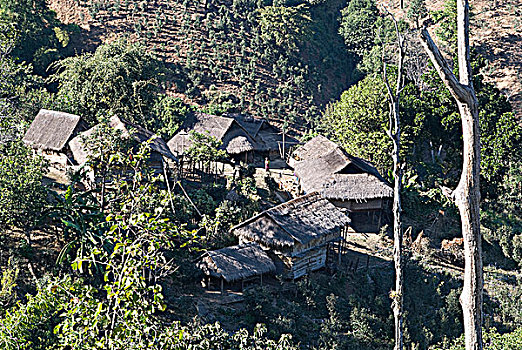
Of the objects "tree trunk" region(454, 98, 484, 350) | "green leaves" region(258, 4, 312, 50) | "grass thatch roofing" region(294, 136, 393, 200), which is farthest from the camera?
"green leaves" region(258, 4, 312, 50)

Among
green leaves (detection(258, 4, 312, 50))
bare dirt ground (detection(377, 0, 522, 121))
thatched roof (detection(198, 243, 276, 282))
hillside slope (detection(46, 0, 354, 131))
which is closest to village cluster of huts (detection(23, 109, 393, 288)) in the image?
thatched roof (detection(198, 243, 276, 282))

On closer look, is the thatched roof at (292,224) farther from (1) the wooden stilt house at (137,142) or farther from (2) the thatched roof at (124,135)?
(2) the thatched roof at (124,135)

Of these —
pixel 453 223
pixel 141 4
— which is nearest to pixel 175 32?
pixel 141 4

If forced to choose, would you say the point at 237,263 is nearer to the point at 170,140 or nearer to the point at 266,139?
the point at 170,140

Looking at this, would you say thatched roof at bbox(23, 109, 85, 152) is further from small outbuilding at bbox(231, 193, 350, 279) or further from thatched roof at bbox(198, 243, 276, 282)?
thatched roof at bbox(198, 243, 276, 282)

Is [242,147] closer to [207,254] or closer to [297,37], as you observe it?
[207,254]

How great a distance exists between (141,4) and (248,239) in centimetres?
3190

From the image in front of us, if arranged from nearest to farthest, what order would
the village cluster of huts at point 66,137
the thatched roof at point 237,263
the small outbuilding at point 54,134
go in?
the thatched roof at point 237,263
the village cluster of huts at point 66,137
the small outbuilding at point 54,134

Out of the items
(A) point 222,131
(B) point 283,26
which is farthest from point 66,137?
(B) point 283,26

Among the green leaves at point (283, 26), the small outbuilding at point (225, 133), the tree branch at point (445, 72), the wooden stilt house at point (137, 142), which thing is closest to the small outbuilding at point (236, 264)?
the wooden stilt house at point (137, 142)

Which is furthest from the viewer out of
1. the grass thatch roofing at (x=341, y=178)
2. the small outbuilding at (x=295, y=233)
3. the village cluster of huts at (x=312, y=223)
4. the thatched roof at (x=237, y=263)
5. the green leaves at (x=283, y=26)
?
the green leaves at (x=283, y=26)

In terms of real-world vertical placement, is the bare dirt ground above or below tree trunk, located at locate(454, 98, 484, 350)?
above

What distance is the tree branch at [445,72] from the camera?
436 cm

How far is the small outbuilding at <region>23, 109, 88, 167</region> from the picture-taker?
23.7m
